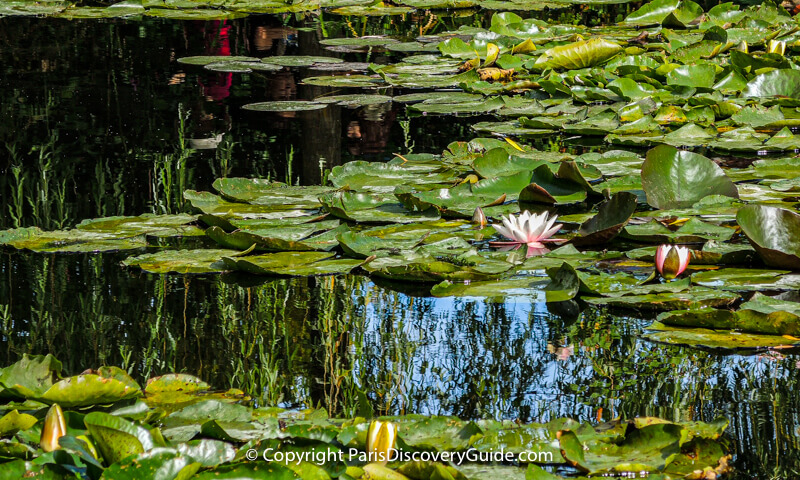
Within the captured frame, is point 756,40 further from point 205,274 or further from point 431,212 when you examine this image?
point 205,274

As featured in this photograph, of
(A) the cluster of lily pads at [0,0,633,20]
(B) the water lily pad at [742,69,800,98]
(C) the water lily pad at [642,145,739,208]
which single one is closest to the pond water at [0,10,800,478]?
(C) the water lily pad at [642,145,739,208]

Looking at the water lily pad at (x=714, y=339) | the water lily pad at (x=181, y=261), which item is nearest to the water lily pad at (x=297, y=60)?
the water lily pad at (x=181, y=261)

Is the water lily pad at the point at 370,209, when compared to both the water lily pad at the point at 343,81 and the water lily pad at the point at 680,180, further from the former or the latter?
the water lily pad at the point at 343,81

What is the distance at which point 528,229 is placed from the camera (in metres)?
3.04

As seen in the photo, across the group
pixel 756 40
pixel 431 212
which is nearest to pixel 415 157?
pixel 431 212

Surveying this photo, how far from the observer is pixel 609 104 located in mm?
5273

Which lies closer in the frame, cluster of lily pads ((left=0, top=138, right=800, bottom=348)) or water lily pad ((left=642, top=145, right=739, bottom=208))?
cluster of lily pads ((left=0, top=138, right=800, bottom=348))

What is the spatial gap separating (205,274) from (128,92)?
131 inches

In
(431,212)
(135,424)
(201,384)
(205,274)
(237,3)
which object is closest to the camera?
(135,424)

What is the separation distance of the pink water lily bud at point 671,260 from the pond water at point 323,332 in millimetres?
264

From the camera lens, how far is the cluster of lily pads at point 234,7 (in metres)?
9.23

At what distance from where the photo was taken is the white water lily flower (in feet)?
9.90

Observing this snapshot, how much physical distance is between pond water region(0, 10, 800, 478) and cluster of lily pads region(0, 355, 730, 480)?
14cm

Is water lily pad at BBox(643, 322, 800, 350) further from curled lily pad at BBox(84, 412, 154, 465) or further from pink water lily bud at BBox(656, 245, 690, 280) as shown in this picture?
curled lily pad at BBox(84, 412, 154, 465)
